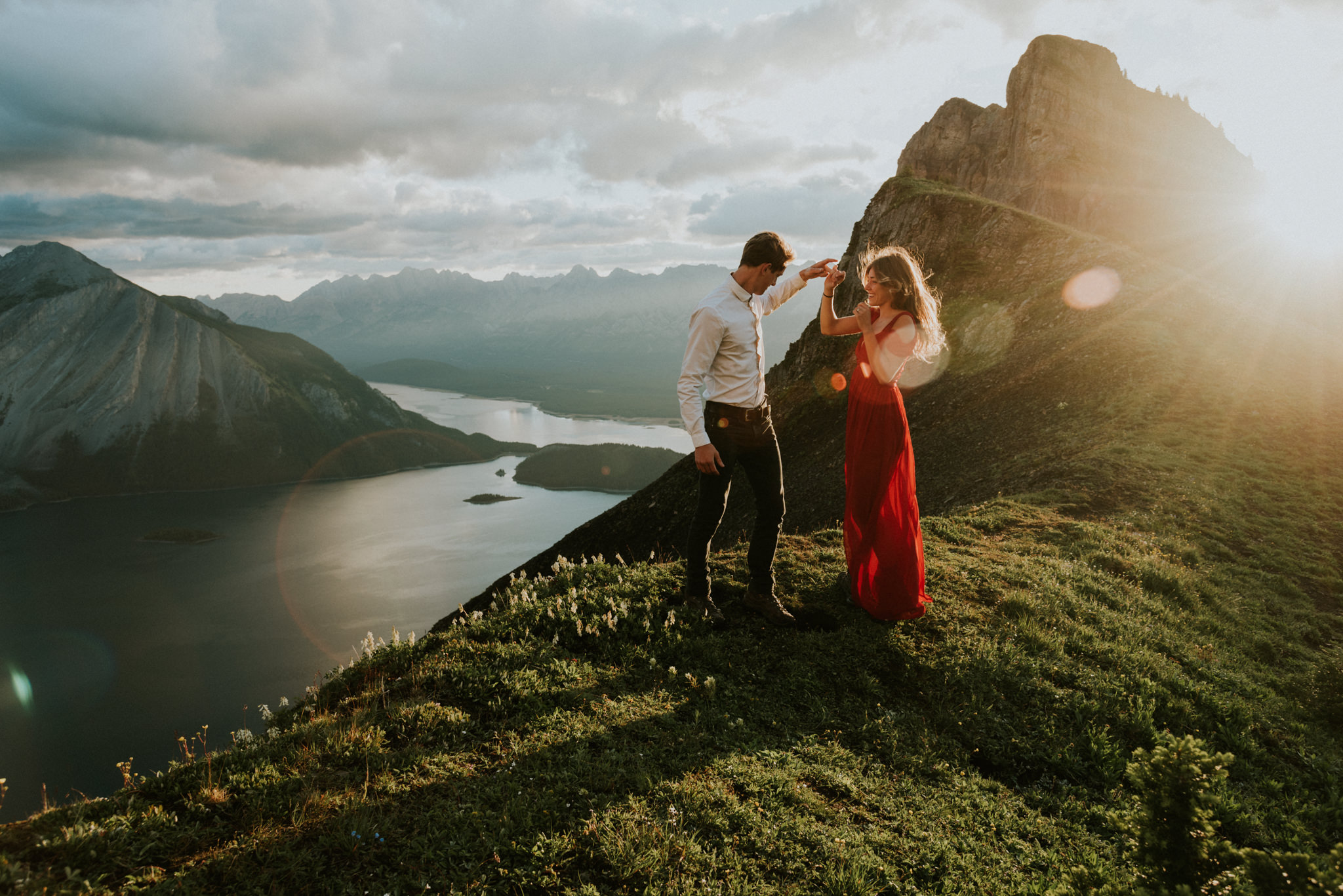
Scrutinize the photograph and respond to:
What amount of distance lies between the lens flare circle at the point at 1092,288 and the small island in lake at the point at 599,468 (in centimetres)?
14158

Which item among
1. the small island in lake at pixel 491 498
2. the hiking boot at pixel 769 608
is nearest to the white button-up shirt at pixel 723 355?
the hiking boot at pixel 769 608

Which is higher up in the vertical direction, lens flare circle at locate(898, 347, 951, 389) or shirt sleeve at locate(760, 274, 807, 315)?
lens flare circle at locate(898, 347, 951, 389)

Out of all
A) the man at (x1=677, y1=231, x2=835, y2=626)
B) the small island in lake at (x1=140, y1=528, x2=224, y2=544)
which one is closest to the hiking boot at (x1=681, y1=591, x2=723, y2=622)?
the man at (x1=677, y1=231, x2=835, y2=626)

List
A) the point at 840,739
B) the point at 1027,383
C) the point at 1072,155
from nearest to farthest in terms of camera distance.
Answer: the point at 840,739 → the point at 1027,383 → the point at 1072,155

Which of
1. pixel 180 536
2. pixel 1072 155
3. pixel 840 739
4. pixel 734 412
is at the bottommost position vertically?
pixel 180 536

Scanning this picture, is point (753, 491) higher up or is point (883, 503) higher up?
point (753, 491)

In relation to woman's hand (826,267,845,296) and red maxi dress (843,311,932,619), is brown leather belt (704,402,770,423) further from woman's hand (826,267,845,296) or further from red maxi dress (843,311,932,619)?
woman's hand (826,267,845,296)

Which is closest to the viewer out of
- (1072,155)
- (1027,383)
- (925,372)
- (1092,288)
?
(1027,383)

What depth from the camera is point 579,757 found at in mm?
4156

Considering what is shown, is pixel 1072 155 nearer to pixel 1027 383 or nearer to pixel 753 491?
pixel 1027 383

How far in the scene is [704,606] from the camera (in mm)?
6492

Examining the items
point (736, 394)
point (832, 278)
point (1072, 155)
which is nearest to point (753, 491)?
point (736, 394)

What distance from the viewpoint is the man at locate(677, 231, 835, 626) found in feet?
18.4

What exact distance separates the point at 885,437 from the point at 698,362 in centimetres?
232
